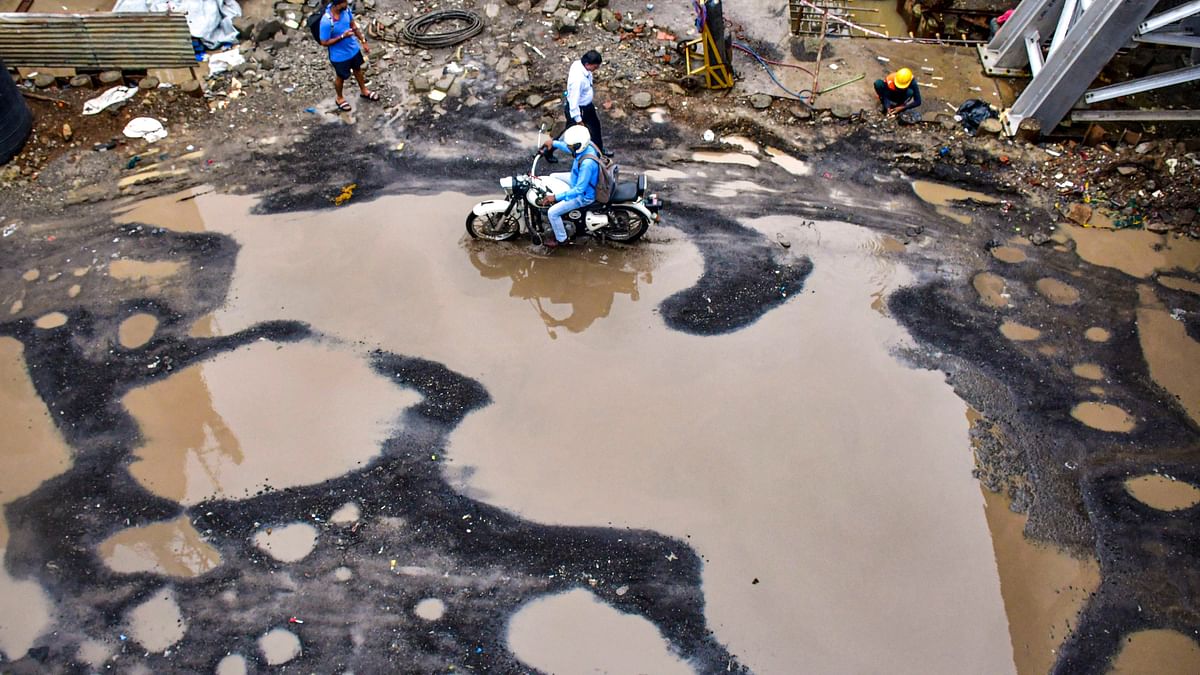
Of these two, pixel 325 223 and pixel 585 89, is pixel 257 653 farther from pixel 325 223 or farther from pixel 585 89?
pixel 585 89

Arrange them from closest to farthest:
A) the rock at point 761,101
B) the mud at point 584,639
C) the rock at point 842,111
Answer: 1. the mud at point 584,639
2. the rock at point 842,111
3. the rock at point 761,101

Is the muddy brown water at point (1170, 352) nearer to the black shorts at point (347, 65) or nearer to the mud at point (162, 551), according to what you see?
the mud at point (162, 551)

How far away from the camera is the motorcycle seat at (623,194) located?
7.60 metres

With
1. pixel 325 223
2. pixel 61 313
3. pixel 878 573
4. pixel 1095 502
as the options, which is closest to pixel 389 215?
pixel 325 223

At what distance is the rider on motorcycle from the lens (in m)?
7.05

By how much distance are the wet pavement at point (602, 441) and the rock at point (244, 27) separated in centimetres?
339

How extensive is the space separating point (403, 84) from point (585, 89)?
10.7 feet

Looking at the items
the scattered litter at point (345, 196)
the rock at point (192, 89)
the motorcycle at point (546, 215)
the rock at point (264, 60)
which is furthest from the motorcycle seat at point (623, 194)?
the rock at point (192, 89)

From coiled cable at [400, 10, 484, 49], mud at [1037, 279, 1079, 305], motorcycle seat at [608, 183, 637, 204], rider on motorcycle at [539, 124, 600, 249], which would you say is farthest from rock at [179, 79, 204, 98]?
mud at [1037, 279, 1079, 305]

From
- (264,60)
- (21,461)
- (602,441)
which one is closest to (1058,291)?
(602,441)

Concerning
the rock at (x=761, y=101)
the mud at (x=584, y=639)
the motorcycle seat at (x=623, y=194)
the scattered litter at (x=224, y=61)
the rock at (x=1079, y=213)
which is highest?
the scattered litter at (x=224, y=61)

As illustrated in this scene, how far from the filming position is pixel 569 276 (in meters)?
8.03

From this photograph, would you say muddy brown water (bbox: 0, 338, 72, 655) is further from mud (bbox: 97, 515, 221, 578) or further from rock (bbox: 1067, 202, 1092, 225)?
rock (bbox: 1067, 202, 1092, 225)

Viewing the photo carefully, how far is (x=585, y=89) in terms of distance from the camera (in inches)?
321
